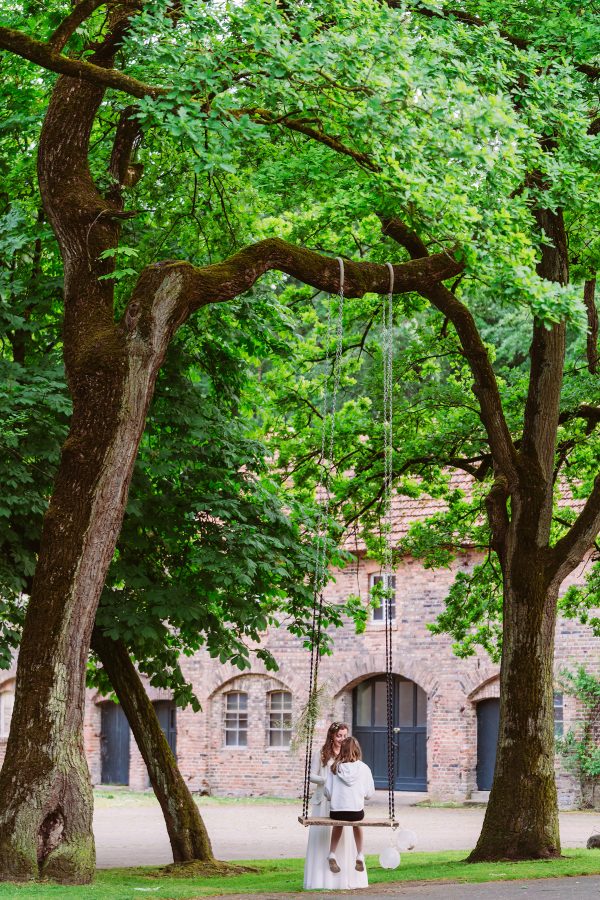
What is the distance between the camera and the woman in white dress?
11.4 metres

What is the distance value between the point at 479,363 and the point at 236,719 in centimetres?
2065

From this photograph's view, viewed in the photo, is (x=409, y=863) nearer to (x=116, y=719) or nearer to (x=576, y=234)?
(x=576, y=234)

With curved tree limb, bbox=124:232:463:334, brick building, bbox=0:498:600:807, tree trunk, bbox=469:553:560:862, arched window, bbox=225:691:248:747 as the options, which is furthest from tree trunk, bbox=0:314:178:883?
arched window, bbox=225:691:248:747

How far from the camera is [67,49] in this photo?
1322 cm

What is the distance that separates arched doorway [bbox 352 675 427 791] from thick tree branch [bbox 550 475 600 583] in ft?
54.7

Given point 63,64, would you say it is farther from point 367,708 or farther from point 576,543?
point 367,708

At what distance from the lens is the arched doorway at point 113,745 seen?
116ft

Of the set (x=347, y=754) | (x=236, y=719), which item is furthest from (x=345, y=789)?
(x=236, y=719)

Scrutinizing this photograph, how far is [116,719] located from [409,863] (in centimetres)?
2181

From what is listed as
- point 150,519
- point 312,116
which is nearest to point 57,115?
point 312,116

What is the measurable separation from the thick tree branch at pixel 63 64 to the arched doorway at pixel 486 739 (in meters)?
20.3

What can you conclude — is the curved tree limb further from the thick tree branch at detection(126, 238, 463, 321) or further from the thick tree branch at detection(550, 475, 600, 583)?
the thick tree branch at detection(550, 475, 600, 583)

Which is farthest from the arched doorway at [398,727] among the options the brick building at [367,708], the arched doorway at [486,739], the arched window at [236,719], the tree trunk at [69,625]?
the tree trunk at [69,625]

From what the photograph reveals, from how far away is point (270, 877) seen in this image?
13.8 metres
